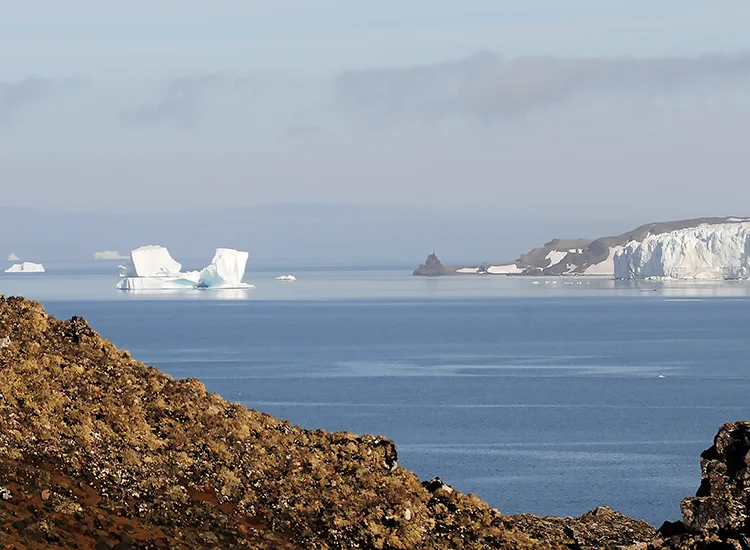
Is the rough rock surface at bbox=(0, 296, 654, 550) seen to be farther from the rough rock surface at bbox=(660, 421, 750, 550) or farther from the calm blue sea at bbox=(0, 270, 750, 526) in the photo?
the calm blue sea at bbox=(0, 270, 750, 526)

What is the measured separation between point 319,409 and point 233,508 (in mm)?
51740

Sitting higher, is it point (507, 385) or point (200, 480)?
point (200, 480)

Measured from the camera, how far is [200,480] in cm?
1900

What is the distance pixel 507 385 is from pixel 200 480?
65488 millimetres

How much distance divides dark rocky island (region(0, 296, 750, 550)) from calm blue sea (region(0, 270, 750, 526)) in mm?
20372

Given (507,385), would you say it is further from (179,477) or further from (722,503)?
(179,477)

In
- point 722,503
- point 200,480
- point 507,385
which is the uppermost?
point 200,480

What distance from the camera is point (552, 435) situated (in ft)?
199

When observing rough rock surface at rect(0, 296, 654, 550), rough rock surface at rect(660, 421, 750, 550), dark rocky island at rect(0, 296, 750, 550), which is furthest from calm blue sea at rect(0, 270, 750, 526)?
rough rock surface at rect(0, 296, 654, 550)

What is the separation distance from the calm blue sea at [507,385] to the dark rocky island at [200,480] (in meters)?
20.4

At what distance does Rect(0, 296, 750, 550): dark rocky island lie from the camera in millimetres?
16734

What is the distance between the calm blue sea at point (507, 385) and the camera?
49312 millimetres

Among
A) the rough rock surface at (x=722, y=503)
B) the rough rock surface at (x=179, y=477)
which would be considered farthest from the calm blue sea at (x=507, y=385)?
the rough rock surface at (x=179, y=477)

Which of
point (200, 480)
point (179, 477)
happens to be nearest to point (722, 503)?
point (200, 480)
